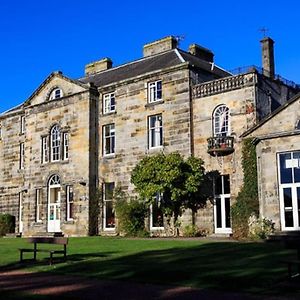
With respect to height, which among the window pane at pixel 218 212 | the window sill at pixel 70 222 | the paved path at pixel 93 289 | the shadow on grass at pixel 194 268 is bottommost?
the paved path at pixel 93 289

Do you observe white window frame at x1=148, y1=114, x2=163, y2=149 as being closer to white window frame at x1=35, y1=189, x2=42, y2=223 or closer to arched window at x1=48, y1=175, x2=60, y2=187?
arched window at x1=48, y1=175, x2=60, y2=187

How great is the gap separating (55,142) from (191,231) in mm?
13402

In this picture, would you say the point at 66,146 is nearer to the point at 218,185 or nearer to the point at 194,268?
the point at 218,185

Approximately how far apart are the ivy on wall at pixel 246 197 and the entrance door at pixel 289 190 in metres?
1.77

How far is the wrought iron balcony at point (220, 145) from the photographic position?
27.1 meters

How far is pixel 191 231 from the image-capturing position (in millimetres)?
27297

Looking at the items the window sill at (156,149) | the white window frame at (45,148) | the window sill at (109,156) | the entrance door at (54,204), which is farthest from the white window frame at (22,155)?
the window sill at (156,149)

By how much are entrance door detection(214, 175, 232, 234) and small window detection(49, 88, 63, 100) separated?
14.4 m

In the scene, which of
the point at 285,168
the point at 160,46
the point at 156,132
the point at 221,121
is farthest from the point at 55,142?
the point at 285,168

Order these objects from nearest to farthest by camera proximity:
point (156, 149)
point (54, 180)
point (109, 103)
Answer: point (156, 149)
point (109, 103)
point (54, 180)

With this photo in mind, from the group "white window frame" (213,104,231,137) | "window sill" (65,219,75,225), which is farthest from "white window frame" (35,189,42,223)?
"white window frame" (213,104,231,137)

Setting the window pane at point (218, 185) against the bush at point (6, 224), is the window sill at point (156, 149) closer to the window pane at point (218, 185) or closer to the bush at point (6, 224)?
the window pane at point (218, 185)

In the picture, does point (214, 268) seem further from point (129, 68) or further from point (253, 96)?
point (129, 68)

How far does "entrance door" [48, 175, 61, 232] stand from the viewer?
3431cm
